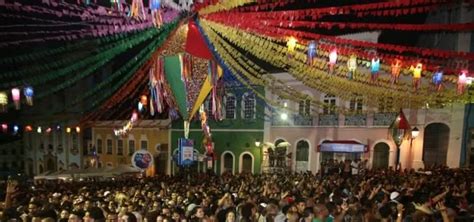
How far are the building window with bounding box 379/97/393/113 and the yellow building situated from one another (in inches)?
717

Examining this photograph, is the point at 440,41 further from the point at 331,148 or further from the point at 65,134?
the point at 65,134

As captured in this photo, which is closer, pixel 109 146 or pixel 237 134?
pixel 237 134

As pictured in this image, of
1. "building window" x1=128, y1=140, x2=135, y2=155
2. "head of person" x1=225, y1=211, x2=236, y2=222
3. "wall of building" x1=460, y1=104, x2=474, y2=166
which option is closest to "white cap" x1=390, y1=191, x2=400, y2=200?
"head of person" x1=225, y1=211, x2=236, y2=222

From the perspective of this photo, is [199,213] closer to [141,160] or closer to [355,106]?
[141,160]

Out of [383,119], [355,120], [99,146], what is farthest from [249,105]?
[99,146]

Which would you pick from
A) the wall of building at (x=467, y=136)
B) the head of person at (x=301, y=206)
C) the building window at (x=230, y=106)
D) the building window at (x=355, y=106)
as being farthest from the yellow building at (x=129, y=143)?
the head of person at (x=301, y=206)

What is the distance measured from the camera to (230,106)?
2967cm

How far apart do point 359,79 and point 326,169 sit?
285 inches

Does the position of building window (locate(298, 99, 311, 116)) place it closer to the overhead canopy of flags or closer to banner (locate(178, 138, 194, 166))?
the overhead canopy of flags

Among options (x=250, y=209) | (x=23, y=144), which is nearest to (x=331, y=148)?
(x=250, y=209)

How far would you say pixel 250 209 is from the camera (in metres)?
7.94

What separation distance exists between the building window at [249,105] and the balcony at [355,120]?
23.5 ft

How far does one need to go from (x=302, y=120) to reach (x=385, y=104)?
6906 mm

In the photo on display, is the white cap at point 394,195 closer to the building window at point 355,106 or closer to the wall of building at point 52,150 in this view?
the building window at point 355,106
